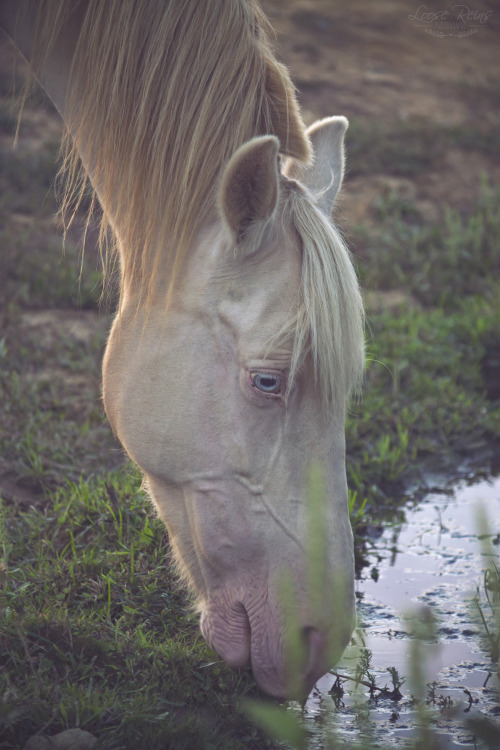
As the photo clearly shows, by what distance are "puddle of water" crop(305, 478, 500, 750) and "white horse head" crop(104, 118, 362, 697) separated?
0.26 m

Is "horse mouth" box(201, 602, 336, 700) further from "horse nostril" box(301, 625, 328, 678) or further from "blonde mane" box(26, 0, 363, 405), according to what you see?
"blonde mane" box(26, 0, 363, 405)

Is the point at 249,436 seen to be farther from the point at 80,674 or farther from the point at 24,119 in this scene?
the point at 24,119

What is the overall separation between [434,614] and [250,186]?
1473 millimetres

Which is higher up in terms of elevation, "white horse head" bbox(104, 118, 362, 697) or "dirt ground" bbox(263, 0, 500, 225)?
"dirt ground" bbox(263, 0, 500, 225)

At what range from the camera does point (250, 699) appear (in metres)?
2.19

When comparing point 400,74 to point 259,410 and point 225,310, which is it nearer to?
point 225,310

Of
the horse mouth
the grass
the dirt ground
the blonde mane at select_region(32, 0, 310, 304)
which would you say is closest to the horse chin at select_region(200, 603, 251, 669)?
the horse mouth

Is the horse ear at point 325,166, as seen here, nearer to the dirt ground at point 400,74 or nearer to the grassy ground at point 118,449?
the grassy ground at point 118,449

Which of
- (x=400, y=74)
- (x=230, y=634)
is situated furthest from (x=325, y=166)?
(x=400, y=74)

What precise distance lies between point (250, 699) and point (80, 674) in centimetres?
46

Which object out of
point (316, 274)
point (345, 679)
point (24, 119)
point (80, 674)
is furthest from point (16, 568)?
point (24, 119)

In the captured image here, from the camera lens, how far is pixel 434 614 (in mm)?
2623

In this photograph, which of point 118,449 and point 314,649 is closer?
point 314,649

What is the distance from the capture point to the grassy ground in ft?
7.06
